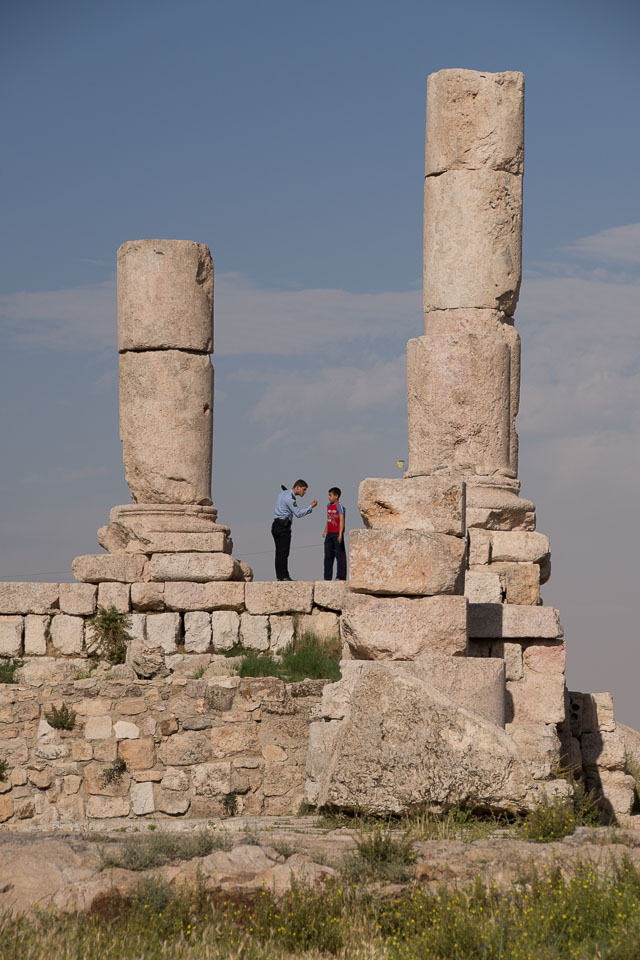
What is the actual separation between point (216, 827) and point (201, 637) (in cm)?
605

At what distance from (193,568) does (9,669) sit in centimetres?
247

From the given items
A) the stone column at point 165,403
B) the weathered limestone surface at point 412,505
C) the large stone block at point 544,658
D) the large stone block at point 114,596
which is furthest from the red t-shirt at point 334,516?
the weathered limestone surface at point 412,505

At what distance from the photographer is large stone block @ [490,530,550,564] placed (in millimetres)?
14734

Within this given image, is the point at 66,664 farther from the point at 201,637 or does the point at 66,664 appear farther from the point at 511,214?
the point at 511,214

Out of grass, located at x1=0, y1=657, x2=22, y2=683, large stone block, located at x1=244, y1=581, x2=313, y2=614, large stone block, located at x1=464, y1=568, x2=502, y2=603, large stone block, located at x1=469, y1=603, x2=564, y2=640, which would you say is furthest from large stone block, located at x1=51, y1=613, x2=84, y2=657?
large stone block, located at x1=469, y1=603, x2=564, y2=640

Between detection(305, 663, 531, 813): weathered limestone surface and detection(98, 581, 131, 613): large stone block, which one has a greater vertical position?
detection(98, 581, 131, 613): large stone block

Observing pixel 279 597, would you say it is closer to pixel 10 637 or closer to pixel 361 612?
pixel 10 637

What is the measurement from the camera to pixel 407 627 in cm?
996

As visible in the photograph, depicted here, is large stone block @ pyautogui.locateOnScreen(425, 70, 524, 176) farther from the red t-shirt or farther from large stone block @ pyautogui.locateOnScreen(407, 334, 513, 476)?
the red t-shirt

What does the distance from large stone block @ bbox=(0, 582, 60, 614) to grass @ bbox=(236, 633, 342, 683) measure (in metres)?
2.48

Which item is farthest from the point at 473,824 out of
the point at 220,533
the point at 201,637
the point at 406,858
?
the point at 220,533

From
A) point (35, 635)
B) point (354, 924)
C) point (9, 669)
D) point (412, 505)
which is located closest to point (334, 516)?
point (35, 635)

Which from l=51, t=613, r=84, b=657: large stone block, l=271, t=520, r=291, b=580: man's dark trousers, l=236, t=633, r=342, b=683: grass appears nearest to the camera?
l=236, t=633, r=342, b=683: grass

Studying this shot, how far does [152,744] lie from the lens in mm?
12258
